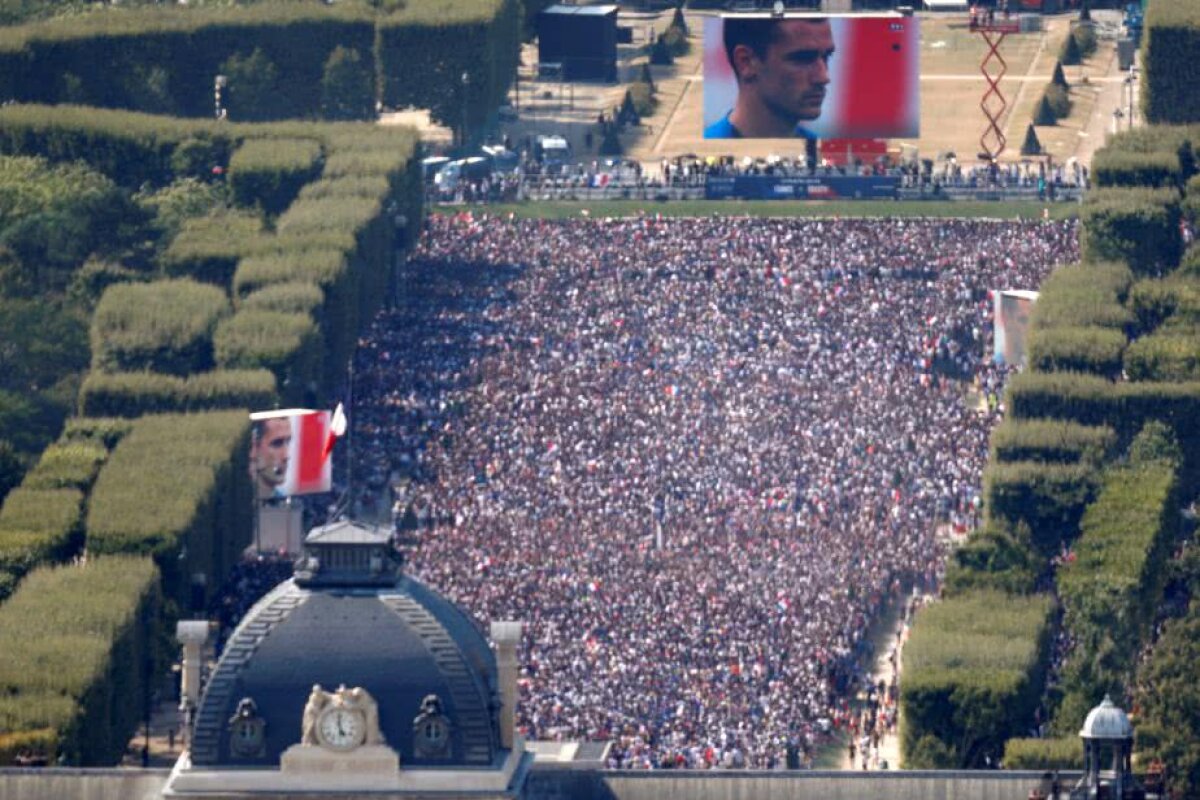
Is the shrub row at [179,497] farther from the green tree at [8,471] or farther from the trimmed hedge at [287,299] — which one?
the trimmed hedge at [287,299]

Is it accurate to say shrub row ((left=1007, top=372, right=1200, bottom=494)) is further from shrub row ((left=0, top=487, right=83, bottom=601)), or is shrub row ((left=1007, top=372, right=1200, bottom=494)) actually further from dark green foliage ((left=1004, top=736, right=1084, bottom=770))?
dark green foliage ((left=1004, top=736, right=1084, bottom=770))

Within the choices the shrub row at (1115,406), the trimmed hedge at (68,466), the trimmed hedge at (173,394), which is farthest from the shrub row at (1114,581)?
the trimmed hedge at (68,466)

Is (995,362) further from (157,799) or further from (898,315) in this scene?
(157,799)

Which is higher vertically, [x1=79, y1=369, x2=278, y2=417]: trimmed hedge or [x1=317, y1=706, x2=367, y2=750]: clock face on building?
[x1=317, y1=706, x2=367, y2=750]: clock face on building

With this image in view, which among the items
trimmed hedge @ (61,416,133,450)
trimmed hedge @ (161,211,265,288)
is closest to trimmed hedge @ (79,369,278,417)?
trimmed hedge @ (61,416,133,450)

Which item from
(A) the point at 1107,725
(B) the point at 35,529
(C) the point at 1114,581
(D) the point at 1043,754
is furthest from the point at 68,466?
(A) the point at 1107,725

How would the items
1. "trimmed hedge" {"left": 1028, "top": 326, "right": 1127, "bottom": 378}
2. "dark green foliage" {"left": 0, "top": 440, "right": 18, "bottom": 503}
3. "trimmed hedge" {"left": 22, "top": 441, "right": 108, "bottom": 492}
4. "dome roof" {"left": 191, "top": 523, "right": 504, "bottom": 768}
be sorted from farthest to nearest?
"trimmed hedge" {"left": 1028, "top": 326, "right": 1127, "bottom": 378}, "dark green foliage" {"left": 0, "top": 440, "right": 18, "bottom": 503}, "trimmed hedge" {"left": 22, "top": 441, "right": 108, "bottom": 492}, "dome roof" {"left": 191, "top": 523, "right": 504, "bottom": 768}

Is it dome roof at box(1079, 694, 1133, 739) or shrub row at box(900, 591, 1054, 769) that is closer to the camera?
dome roof at box(1079, 694, 1133, 739)
